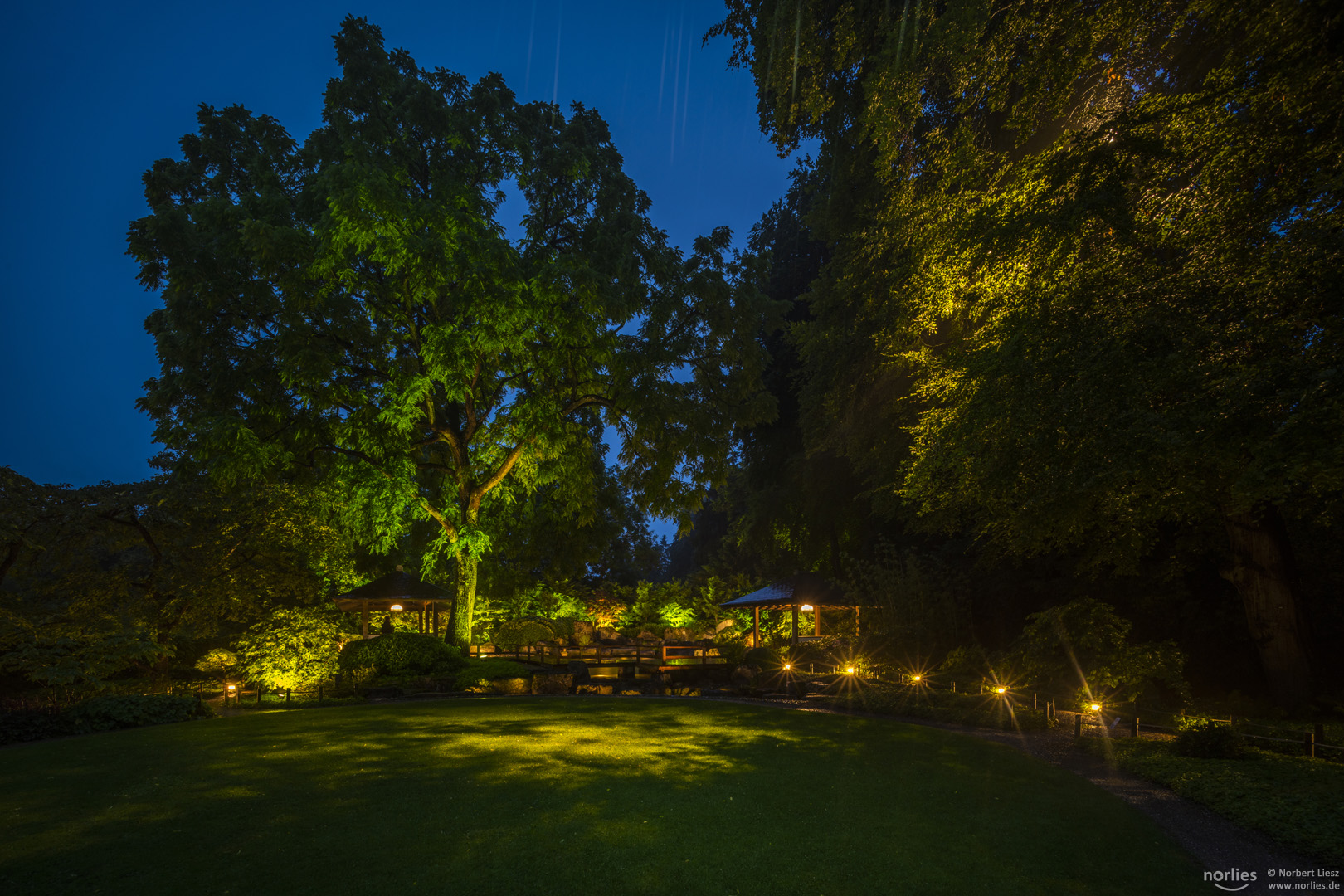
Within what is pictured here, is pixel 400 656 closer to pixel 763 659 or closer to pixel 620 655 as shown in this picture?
pixel 620 655

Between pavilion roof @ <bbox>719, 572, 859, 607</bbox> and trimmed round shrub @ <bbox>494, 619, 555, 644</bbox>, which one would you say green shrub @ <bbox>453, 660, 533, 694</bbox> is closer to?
pavilion roof @ <bbox>719, 572, 859, 607</bbox>

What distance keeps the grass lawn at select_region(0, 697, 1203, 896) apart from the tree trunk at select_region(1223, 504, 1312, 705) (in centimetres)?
561

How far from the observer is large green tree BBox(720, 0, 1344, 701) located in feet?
21.7

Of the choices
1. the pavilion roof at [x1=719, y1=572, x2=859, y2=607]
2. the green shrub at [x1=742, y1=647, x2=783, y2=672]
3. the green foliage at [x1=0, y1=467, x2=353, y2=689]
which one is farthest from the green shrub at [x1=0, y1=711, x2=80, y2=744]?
the pavilion roof at [x1=719, y1=572, x2=859, y2=607]

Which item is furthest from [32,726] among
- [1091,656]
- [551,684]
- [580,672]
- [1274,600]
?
[1274,600]

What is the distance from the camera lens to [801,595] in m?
21.7

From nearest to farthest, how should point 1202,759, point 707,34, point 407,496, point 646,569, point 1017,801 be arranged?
point 1017,801 < point 1202,759 < point 707,34 < point 407,496 < point 646,569

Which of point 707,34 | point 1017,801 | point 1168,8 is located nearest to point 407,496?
point 707,34

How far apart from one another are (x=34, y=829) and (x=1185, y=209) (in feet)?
43.4

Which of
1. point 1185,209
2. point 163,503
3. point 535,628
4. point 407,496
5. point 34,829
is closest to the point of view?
point 34,829

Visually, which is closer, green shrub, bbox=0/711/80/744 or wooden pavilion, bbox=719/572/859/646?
green shrub, bbox=0/711/80/744

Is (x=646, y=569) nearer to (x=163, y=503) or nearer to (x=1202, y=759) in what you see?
(x=163, y=503)

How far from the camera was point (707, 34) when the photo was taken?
14.6 meters

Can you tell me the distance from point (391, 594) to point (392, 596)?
0.20m
